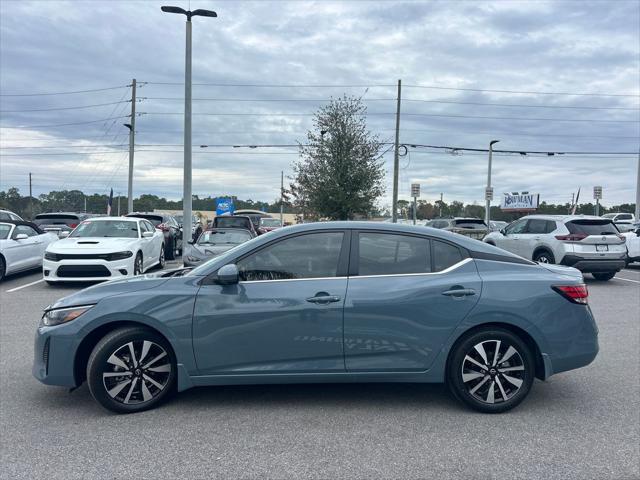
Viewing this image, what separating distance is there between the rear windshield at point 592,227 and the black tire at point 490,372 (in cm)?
967

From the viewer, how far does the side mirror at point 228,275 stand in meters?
4.09

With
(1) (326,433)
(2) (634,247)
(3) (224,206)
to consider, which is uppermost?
(3) (224,206)

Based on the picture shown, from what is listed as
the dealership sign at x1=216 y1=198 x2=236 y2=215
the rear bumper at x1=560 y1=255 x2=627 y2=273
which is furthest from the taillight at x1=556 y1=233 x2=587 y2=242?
the dealership sign at x1=216 y1=198 x2=236 y2=215

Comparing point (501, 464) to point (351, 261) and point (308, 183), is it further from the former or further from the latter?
point (308, 183)

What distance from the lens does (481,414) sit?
422cm

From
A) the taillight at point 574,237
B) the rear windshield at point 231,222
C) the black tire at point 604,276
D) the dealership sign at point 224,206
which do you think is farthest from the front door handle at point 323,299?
the dealership sign at point 224,206

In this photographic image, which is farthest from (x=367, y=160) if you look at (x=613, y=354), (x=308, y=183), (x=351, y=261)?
(x=351, y=261)

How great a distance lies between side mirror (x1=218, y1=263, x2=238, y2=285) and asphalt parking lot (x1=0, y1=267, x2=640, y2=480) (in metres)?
1.11

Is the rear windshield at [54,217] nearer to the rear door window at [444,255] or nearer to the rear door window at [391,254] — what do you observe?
the rear door window at [391,254]

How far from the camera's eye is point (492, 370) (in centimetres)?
420

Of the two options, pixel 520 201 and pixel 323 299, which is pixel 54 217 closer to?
pixel 323 299

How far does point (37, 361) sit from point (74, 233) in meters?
8.15

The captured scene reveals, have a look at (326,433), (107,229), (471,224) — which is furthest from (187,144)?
(326,433)

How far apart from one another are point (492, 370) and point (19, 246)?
11708 millimetres
